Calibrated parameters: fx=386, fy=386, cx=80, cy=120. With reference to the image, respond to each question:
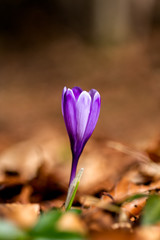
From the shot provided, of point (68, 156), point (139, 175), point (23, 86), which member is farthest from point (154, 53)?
point (139, 175)

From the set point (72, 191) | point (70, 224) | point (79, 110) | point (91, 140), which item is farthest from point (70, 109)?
point (91, 140)

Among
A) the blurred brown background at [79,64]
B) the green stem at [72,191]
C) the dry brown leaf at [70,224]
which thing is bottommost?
the dry brown leaf at [70,224]

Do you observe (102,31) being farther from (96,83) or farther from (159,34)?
(96,83)

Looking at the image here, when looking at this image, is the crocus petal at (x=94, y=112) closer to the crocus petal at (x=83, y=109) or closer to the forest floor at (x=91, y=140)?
the crocus petal at (x=83, y=109)

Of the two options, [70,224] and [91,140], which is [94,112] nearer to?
[70,224]

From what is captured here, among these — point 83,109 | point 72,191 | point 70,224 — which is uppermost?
point 83,109

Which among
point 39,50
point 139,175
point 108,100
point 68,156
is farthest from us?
point 39,50

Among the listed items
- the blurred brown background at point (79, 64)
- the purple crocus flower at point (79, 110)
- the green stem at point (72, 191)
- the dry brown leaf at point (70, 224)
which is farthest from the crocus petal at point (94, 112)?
the blurred brown background at point (79, 64)
